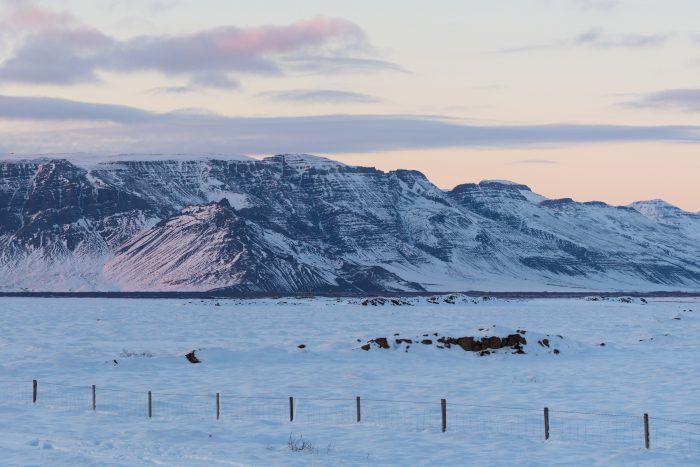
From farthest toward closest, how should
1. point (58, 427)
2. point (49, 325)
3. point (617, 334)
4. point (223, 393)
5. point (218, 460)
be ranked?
point (49, 325), point (617, 334), point (223, 393), point (58, 427), point (218, 460)

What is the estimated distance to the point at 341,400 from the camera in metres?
44.9

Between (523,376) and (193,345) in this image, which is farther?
(193,345)

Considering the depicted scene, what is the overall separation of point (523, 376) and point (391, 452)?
23.3 metres

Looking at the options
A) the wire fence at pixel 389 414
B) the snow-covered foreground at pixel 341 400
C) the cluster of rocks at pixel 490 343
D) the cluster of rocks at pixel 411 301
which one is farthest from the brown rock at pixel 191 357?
the cluster of rocks at pixel 411 301

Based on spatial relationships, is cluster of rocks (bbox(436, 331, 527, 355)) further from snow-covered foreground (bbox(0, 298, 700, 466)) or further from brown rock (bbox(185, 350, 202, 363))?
brown rock (bbox(185, 350, 202, 363))

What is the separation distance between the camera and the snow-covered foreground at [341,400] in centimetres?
3278

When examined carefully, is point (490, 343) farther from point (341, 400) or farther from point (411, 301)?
point (411, 301)

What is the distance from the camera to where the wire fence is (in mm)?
35812

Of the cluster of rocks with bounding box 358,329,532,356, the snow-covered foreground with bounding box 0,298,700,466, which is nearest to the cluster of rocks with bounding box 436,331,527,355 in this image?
the cluster of rocks with bounding box 358,329,532,356

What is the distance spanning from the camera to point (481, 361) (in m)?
64.4

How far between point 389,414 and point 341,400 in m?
4.25

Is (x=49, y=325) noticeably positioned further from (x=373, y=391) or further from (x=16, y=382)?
(x=373, y=391)

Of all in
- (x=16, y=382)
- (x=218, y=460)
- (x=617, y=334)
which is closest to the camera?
(x=218, y=460)

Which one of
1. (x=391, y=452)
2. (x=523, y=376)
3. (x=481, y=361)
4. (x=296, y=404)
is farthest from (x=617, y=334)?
(x=391, y=452)
